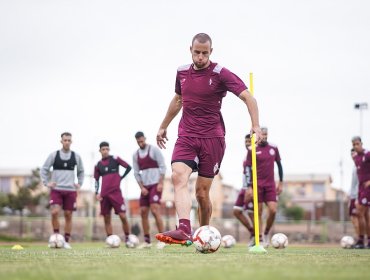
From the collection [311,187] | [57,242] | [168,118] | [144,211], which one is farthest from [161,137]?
[311,187]

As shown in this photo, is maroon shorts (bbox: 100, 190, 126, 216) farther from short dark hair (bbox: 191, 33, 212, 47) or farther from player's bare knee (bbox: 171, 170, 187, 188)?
short dark hair (bbox: 191, 33, 212, 47)

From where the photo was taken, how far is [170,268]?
5.79m

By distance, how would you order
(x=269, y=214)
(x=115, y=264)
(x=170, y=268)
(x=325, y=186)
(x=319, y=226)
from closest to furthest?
(x=170, y=268) < (x=115, y=264) < (x=269, y=214) < (x=319, y=226) < (x=325, y=186)

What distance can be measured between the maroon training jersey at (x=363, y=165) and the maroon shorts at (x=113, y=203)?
5.81 meters

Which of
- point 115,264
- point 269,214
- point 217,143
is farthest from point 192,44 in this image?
point 269,214

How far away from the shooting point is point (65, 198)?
17.2 m

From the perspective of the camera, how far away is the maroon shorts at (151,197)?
17.0 metres

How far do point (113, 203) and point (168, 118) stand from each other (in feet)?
26.7

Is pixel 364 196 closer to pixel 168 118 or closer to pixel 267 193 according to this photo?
pixel 267 193

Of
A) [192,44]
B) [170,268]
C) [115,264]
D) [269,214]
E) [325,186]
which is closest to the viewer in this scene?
[170,268]

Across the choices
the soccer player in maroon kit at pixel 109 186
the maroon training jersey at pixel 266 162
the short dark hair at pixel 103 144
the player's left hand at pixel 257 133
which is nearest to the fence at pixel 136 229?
the soccer player in maroon kit at pixel 109 186

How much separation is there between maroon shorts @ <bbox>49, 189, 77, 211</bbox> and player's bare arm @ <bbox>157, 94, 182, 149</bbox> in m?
7.68

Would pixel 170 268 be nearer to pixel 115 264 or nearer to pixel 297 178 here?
pixel 115 264

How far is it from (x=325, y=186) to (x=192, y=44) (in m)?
108
